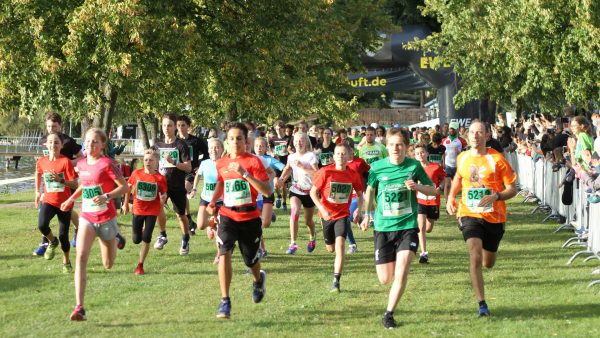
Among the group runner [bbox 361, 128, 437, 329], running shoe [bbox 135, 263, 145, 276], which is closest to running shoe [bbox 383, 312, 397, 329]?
runner [bbox 361, 128, 437, 329]

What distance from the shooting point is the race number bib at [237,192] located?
9570mm

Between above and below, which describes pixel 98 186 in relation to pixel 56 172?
below

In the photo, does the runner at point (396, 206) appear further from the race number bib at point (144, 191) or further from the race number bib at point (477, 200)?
the race number bib at point (144, 191)

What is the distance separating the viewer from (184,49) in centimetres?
1908

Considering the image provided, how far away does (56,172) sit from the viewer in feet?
40.9

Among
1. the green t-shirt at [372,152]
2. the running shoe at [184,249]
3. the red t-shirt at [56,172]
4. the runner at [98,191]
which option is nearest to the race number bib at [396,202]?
the runner at [98,191]

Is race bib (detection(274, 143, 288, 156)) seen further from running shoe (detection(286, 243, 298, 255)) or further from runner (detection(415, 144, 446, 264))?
Answer: runner (detection(415, 144, 446, 264))

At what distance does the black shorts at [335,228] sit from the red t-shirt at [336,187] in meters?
0.07

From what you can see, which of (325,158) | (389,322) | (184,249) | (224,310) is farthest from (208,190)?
(325,158)

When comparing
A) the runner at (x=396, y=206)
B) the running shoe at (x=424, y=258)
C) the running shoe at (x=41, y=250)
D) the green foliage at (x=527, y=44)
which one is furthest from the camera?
the green foliage at (x=527, y=44)

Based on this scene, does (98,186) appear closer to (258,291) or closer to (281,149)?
(258,291)

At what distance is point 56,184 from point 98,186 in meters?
2.91

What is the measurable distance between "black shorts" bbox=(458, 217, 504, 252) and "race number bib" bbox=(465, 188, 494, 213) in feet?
0.31

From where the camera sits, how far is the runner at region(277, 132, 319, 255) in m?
13.8
